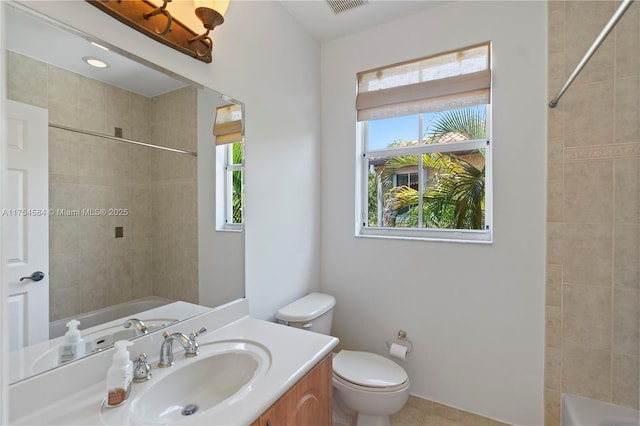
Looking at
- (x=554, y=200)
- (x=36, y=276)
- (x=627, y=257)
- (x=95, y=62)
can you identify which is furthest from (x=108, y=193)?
(x=627, y=257)

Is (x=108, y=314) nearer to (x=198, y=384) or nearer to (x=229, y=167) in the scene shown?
(x=198, y=384)

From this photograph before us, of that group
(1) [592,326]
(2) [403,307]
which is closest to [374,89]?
(2) [403,307]

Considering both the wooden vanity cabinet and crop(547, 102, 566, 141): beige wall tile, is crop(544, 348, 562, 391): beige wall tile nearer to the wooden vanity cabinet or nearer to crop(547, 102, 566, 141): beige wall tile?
crop(547, 102, 566, 141): beige wall tile

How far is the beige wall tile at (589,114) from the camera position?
1423 millimetres

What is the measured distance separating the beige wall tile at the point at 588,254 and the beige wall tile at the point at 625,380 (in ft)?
1.18

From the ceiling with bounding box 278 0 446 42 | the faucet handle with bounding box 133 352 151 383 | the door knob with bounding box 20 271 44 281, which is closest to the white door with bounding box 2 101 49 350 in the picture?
the door knob with bounding box 20 271 44 281

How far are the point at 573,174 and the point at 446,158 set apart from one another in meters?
0.65

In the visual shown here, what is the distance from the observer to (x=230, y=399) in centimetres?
82

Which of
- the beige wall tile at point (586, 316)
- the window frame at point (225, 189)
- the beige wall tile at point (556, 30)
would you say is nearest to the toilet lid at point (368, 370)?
the beige wall tile at point (586, 316)

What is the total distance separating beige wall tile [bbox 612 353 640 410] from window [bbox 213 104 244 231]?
1.97 m

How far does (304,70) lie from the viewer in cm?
199

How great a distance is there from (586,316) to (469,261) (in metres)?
0.58

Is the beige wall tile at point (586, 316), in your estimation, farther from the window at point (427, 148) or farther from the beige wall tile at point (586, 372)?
the window at point (427, 148)

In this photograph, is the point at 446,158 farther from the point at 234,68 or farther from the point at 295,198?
the point at 234,68
